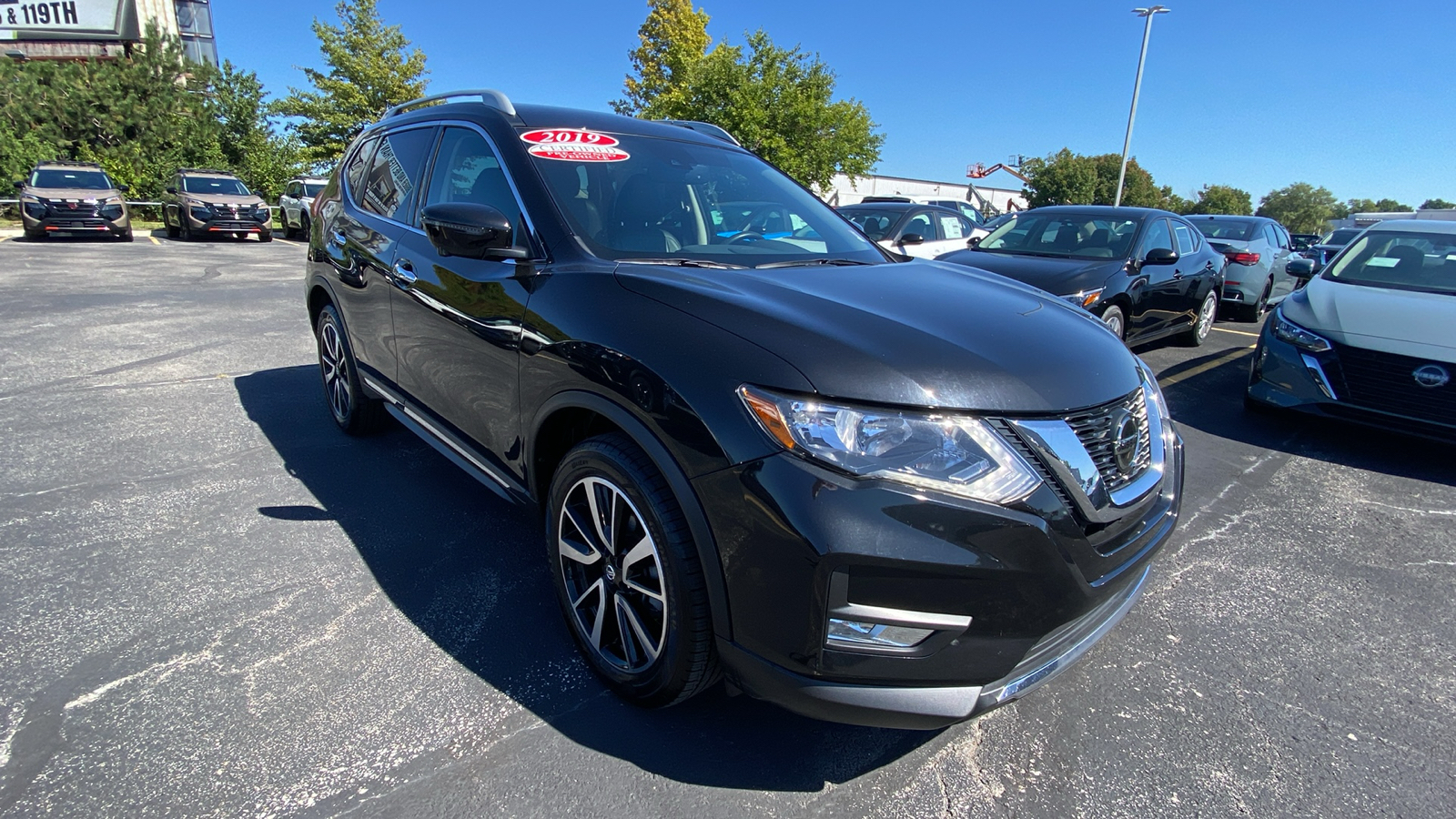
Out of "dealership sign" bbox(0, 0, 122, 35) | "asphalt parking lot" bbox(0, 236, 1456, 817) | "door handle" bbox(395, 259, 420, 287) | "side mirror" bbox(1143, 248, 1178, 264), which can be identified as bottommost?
"asphalt parking lot" bbox(0, 236, 1456, 817)

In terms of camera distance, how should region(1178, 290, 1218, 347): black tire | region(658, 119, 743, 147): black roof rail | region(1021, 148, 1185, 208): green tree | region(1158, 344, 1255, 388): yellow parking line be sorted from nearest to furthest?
region(658, 119, 743, 147): black roof rail, region(1158, 344, 1255, 388): yellow parking line, region(1178, 290, 1218, 347): black tire, region(1021, 148, 1185, 208): green tree

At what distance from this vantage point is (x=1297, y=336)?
5090 millimetres

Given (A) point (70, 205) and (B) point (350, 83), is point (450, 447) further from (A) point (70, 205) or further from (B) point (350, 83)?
(B) point (350, 83)

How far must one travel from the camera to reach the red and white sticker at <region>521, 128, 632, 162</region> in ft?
9.15

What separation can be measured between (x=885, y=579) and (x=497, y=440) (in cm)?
161

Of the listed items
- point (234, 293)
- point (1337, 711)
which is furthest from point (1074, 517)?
point (234, 293)

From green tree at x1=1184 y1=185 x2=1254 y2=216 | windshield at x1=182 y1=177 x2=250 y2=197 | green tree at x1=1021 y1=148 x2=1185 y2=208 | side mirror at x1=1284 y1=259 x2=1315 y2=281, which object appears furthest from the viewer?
green tree at x1=1184 y1=185 x2=1254 y2=216

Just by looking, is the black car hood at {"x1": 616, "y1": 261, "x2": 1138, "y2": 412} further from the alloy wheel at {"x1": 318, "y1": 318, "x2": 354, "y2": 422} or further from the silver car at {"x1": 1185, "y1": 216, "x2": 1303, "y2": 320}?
the silver car at {"x1": 1185, "y1": 216, "x2": 1303, "y2": 320}

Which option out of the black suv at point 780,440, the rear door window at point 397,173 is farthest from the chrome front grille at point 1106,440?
the rear door window at point 397,173

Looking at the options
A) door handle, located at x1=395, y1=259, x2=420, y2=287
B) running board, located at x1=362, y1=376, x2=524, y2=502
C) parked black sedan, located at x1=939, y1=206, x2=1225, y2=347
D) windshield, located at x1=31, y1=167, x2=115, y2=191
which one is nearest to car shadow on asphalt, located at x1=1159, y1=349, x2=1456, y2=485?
parked black sedan, located at x1=939, y1=206, x2=1225, y2=347

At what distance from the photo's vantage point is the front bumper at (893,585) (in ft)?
5.38

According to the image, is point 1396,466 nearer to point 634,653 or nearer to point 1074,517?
point 1074,517

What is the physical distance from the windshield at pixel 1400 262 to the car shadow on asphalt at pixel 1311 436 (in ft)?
3.54

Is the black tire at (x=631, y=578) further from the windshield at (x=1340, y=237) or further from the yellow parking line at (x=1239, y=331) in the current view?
the windshield at (x=1340, y=237)
